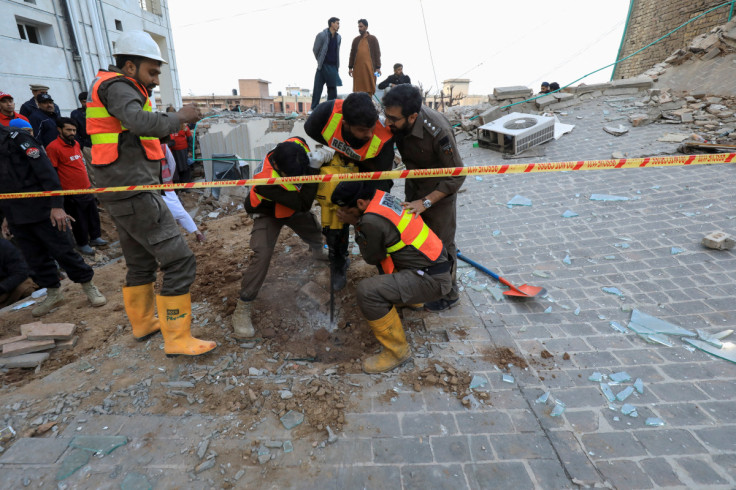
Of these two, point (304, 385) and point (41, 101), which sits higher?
point (41, 101)

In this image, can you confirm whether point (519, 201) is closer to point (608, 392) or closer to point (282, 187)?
point (608, 392)

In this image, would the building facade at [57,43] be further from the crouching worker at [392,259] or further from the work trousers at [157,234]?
the crouching worker at [392,259]

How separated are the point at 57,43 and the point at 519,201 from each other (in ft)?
45.0

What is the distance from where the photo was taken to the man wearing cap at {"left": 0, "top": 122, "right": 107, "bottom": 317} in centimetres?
353

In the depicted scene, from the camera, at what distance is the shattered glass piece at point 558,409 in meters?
2.26

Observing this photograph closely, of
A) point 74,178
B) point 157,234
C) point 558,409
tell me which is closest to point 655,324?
point 558,409

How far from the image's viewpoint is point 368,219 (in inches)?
100

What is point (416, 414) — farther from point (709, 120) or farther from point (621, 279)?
point (709, 120)

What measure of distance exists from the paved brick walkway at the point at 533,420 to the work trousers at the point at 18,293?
3.27 m

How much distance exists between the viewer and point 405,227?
2.62 meters

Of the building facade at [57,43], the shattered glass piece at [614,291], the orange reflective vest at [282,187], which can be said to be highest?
the building facade at [57,43]

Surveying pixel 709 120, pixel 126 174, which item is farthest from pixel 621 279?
pixel 709 120

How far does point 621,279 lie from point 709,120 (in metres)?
6.92

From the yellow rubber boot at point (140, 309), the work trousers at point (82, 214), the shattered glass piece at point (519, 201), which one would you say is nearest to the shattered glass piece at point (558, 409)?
the yellow rubber boot at point (140, 309)
